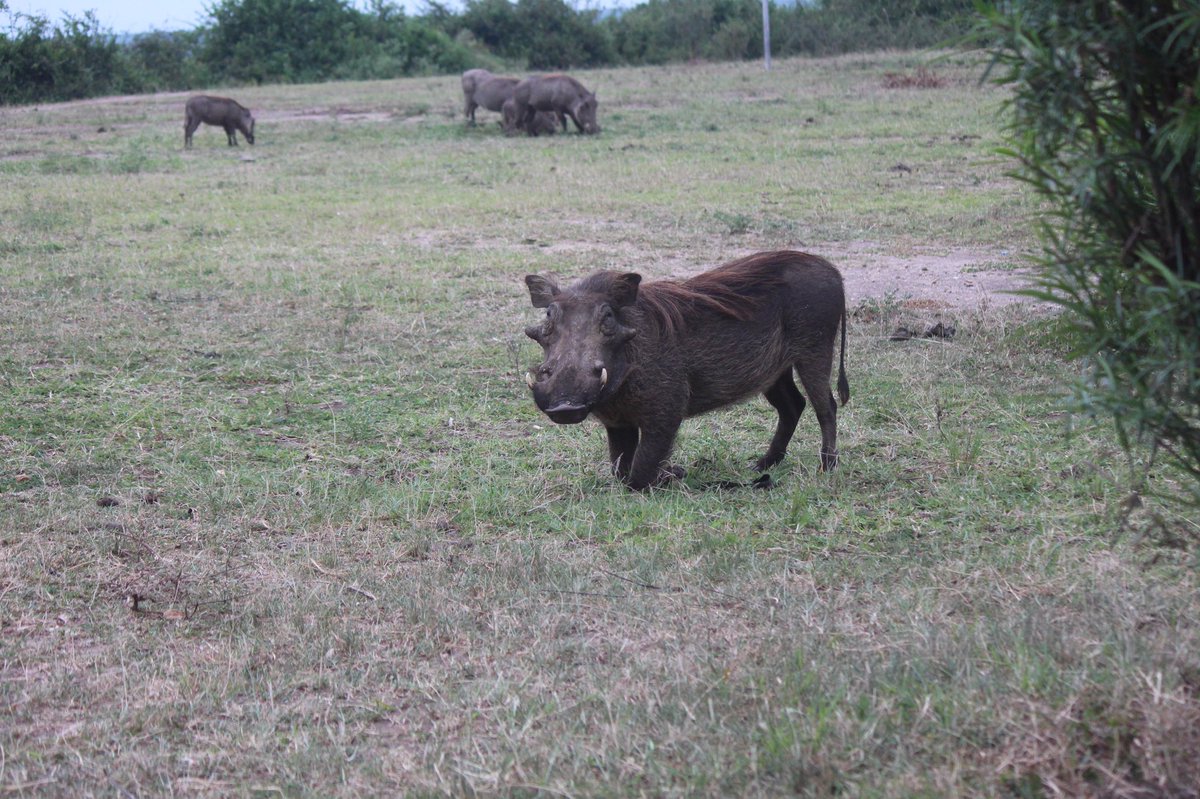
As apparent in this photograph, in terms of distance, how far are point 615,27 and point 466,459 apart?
34.7 m

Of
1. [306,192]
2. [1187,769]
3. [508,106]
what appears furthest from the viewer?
[508,106]

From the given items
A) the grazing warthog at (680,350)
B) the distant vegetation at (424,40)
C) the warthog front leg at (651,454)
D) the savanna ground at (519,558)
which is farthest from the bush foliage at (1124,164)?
the distant vegetation at (424,40)

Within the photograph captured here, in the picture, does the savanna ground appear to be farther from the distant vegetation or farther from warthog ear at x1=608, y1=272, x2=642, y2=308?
the distant vegetation

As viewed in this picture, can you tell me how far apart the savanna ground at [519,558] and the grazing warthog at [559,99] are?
9.89 m

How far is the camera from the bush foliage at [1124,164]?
2.30 metres

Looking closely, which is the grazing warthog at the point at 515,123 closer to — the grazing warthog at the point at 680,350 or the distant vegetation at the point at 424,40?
the distant vegetation at the point at 424,40

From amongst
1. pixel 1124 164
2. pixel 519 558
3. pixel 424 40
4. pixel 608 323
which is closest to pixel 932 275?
pixel 608 323

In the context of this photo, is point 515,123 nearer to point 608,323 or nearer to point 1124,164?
point 608,323

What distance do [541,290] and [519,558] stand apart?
1386mm

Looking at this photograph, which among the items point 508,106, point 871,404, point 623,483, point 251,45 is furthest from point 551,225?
point 251,45

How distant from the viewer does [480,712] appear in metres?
2.85

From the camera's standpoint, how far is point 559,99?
19.3 metres

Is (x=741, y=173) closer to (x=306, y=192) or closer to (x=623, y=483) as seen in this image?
(x=306, y=192)

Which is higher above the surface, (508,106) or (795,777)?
(508,106)
